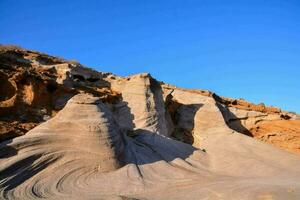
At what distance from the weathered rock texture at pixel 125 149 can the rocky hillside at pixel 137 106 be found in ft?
0.11

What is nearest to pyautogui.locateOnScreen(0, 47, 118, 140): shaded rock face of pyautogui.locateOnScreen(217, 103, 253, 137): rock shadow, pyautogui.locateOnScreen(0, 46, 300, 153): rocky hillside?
pyautogui.locateOnScreen(0, 46, 300, 153): rocky hillside

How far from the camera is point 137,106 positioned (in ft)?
42.7

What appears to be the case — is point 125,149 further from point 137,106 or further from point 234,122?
point 234,122

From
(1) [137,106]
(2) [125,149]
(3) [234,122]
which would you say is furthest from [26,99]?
(3) [234,122]

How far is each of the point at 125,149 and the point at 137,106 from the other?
159 inches

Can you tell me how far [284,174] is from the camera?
9992 millimetres

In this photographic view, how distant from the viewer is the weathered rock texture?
7258 mm

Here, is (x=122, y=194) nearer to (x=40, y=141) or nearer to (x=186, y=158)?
(x=40, y=141)

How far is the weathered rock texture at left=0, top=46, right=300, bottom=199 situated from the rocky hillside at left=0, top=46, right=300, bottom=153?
0.03 metres

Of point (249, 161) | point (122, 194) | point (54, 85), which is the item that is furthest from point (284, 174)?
point (54, 85)

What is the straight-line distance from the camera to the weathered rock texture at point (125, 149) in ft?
23.8

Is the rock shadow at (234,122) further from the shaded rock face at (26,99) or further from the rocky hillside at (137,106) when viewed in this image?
the shaded rock face at (26,99)

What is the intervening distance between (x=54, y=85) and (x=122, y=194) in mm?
5332

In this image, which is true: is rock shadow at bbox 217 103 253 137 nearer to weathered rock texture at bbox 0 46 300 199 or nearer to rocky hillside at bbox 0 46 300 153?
rocky hillside at bbox 0 46 300 153
